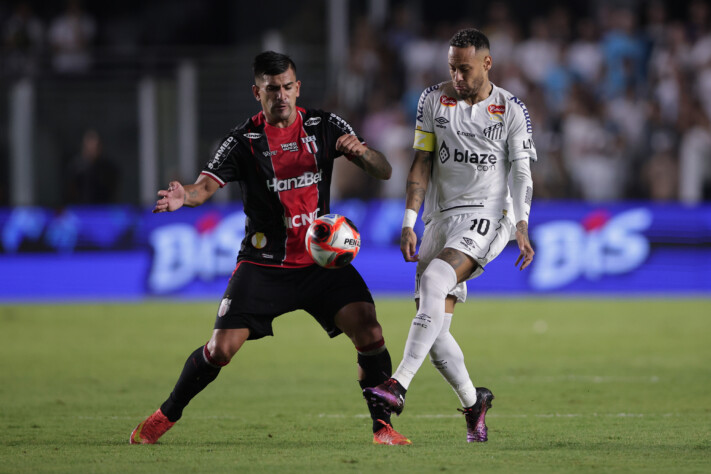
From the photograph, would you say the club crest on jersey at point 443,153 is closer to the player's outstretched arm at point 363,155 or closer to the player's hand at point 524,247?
the player's outstretched arm at point 363,155

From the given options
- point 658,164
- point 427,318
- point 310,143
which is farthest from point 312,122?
point 658,164

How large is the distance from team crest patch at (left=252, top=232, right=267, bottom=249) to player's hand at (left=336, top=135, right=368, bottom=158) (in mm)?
715

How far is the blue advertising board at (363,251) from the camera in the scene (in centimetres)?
1641

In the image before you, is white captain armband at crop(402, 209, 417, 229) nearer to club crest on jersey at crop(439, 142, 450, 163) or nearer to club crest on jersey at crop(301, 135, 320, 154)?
club crest on jersey at crop(439, 142, 450, 163)

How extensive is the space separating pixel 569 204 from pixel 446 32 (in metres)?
5.03

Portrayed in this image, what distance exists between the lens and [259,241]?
21.9 feet

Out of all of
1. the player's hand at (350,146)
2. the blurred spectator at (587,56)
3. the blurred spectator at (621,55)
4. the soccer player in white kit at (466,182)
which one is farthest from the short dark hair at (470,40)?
the blurred spectator at (587,56)

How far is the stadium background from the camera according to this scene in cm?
1652

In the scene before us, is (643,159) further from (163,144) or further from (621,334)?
(163,144)

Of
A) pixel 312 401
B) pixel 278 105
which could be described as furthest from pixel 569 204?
pixel 278 105

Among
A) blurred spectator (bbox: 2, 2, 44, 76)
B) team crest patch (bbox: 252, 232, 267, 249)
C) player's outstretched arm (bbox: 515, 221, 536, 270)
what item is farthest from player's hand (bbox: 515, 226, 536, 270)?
blurred spectator (bbox: 2, 2, 44, 76)

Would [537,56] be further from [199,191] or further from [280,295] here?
[199,191]

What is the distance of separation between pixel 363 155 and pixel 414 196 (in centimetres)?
43

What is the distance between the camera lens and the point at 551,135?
17422mm
